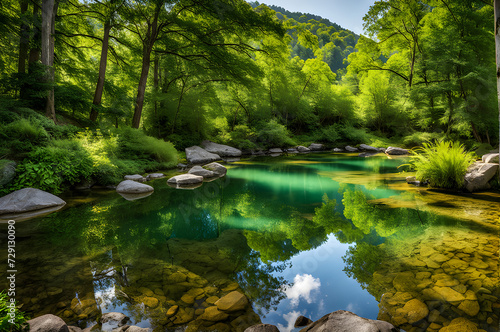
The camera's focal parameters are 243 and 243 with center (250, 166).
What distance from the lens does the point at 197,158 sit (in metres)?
11.9

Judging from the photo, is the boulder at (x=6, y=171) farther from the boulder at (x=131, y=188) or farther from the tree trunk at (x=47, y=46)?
the tree trunk at (x=47, y=46)

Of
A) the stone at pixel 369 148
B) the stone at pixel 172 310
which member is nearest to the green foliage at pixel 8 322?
the stone at pixel 172 310

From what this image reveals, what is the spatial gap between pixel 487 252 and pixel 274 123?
648 inches

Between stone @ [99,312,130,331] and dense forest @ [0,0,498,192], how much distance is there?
4327mm

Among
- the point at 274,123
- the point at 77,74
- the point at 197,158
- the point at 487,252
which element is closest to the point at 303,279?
the point at 487,252

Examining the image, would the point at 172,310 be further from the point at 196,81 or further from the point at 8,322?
the point at 196,81

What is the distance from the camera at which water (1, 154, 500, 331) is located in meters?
1.96

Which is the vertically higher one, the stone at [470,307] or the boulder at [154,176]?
the boulder at [154,176]

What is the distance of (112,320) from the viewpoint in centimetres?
184

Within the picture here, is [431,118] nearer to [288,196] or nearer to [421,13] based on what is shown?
[421,13]

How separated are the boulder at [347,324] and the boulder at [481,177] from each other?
5706 millimetres

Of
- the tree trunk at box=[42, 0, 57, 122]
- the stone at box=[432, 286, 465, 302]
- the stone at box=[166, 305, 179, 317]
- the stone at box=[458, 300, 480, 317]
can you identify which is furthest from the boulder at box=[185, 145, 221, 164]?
the stone at box=[458, 300, 480, 317]

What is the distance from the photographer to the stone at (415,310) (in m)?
1.82

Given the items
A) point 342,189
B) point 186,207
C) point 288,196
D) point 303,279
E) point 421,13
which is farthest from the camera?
point 421,13
